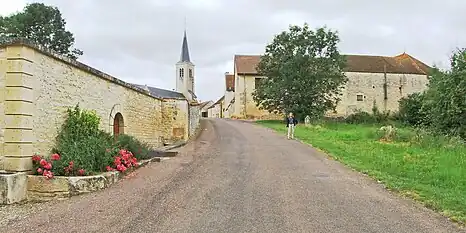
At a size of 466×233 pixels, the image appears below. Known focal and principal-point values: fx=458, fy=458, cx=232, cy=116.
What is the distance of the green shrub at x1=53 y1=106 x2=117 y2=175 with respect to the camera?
31.0 ft

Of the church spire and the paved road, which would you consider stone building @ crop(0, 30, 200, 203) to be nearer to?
the paved road

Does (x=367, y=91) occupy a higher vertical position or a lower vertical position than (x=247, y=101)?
higher

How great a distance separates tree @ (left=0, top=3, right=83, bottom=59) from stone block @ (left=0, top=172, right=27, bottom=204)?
37.9 metres

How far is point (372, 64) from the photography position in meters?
55.4

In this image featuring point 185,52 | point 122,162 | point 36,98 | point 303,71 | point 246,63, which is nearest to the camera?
point 36,98

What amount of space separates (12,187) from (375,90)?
50548 mm

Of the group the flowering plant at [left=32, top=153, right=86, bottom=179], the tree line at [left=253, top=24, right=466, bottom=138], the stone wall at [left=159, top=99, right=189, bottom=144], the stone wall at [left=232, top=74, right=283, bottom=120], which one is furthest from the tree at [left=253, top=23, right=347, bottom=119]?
the flowering plant at [left=32, top=153, right=86, bottom=179]

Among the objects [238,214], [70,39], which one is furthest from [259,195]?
[70,39]

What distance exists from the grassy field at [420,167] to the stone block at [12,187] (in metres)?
7.37

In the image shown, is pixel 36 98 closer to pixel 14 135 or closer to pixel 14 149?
pixel 14 135

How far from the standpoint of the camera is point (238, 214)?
7188 mm

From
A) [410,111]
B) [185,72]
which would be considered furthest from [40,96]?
[185,72]

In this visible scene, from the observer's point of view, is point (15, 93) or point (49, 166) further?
point (49, 166)

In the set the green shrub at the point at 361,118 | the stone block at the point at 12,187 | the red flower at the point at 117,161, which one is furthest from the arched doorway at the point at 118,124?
the green shrub at the point at 361,118
